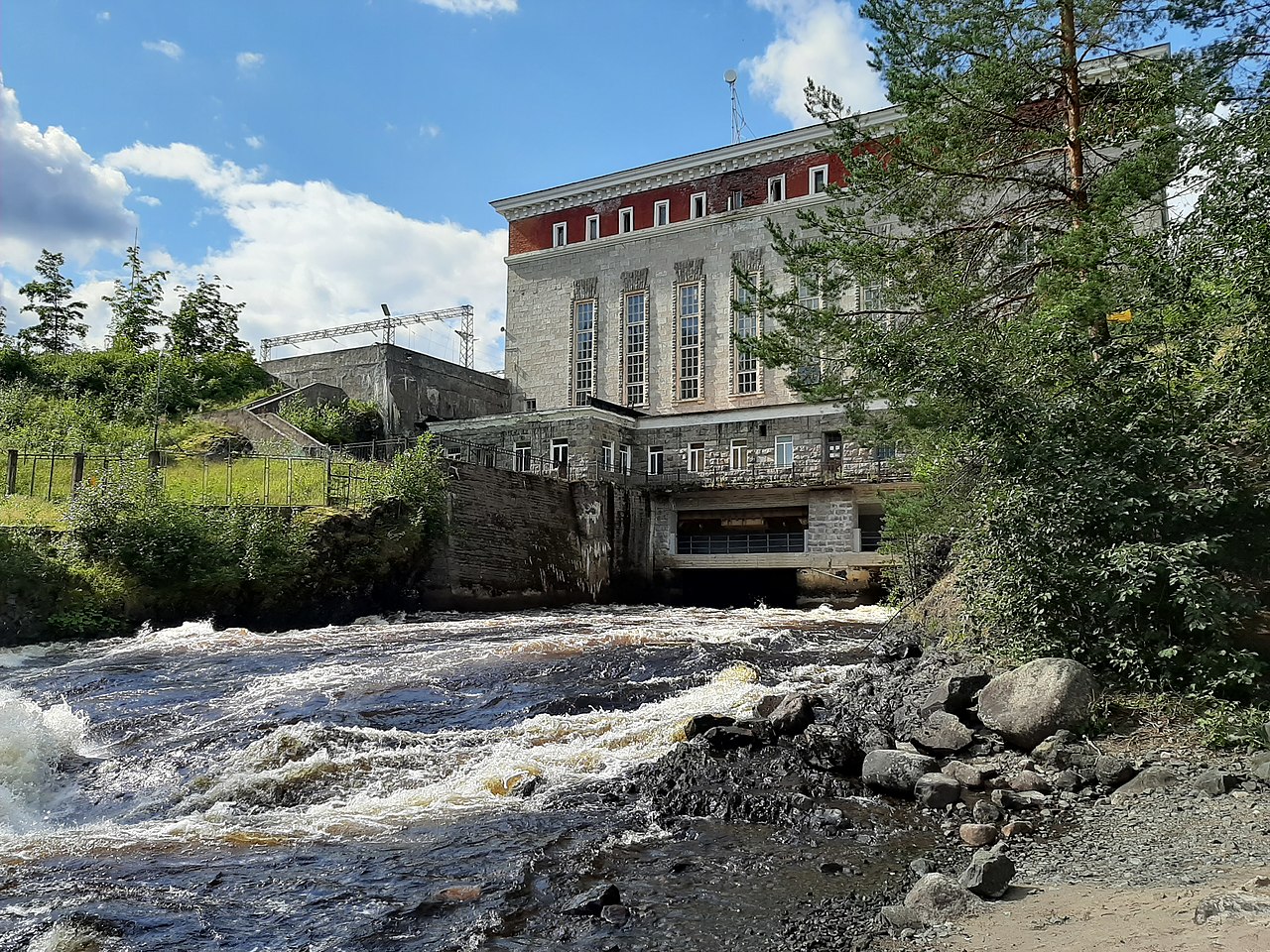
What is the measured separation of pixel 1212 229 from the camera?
9.13m

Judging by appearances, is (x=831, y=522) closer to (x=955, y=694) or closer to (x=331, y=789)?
(x=955, y=694)

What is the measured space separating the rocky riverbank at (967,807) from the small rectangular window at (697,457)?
26.8 metres

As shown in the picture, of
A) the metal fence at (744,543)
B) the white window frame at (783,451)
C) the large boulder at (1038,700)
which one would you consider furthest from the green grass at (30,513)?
the white window frame at (783,451)

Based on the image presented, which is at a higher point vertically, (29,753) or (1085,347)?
(1085,347)

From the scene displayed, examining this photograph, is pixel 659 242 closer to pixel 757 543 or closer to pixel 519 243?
pixel 519 243

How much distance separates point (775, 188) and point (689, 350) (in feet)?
29.6

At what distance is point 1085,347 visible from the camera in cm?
1058

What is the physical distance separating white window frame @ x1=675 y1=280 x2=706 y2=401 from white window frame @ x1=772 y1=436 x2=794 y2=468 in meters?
9.04

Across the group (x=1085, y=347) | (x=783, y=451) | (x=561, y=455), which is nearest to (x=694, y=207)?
(x=783, y=451)

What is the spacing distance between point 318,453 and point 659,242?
76.7 feet

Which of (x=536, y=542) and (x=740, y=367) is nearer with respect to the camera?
(x=536, y=542)

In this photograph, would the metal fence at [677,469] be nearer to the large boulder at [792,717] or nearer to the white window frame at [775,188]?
A: the white window frame at [775,188]

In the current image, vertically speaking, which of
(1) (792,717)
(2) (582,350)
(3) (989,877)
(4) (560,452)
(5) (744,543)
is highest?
(2) (582,350)

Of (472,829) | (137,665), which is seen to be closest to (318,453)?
(137,665)
